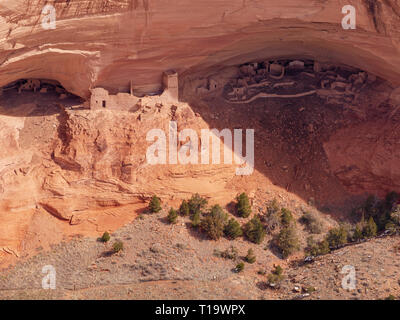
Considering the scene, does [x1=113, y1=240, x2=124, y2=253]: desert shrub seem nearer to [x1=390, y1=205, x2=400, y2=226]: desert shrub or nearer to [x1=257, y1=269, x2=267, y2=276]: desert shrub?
[x1=257, y1=269, x2=267, y2=276]: desert shrub

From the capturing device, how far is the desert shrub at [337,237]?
25.1 m

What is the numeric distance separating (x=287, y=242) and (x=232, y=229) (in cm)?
231

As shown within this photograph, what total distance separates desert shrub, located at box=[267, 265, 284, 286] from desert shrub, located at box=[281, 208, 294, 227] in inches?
108

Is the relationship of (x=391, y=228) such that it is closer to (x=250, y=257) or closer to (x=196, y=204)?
(x=250, y=257)

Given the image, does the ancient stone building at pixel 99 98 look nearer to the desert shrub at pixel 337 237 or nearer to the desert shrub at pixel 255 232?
the desert shrub at pixel 255 232

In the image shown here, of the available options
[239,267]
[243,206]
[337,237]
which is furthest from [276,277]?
[337,237]

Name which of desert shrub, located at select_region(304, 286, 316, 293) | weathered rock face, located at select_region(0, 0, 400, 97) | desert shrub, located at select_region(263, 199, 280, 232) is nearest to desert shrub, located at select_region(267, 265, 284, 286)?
desert shrub, located at select_region(304, 286, 316, 293)

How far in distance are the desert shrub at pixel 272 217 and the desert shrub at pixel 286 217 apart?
9.3 inches

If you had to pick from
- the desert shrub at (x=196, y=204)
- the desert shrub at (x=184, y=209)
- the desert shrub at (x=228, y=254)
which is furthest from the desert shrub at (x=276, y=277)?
the desert shrub at (x=184, y=209)

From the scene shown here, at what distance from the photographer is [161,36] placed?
24.9m

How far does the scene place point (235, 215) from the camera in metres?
25.6

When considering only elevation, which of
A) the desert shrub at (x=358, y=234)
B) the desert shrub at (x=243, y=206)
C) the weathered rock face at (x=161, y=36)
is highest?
the weathered rock face at (x=161, y=36)

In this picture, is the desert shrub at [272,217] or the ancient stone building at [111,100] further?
the ancient stone building at [111,100]

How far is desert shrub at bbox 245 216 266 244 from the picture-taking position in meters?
24.8
